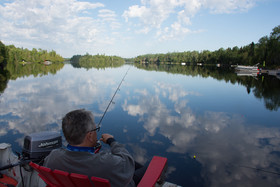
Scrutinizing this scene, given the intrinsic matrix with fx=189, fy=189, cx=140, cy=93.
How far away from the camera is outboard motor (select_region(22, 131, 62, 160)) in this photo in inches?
120

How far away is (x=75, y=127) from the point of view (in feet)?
6.09

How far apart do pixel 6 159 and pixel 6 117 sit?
7.43 metres

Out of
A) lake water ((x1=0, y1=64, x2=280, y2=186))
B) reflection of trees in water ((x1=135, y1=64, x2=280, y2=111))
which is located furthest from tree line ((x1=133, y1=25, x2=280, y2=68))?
lake water ((x1=0, y1=64, x2=280, y2=186))

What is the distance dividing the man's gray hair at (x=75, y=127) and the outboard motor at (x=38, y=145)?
1560 millimetres

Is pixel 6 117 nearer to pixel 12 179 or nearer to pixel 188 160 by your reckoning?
pixel 12 179

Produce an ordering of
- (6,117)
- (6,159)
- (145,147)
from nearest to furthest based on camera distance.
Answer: (6,159)
(145,147)
(6,117)

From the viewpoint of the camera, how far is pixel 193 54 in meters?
142

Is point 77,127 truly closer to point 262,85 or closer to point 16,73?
point 262,85

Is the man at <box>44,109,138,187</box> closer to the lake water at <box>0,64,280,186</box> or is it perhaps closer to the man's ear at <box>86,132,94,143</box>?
the man's ear at <box>86,132,94,143</box>

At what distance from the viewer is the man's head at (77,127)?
1.86 meters

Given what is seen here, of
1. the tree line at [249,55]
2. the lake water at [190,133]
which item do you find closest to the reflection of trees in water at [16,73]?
the lake water at [190,133]

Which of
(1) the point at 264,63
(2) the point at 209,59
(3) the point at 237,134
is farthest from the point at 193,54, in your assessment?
(3) the point at 237,134

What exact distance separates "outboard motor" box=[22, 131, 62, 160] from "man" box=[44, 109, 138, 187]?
132 cm

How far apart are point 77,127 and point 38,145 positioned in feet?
5.51
